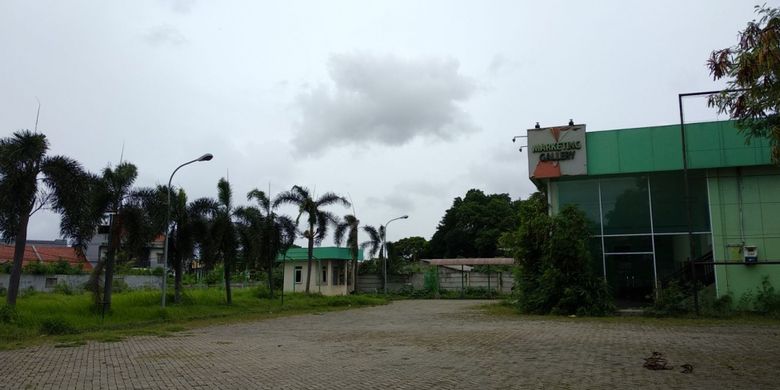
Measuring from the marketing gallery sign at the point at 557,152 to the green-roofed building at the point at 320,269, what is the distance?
2107cm

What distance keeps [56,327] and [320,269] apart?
26227mm

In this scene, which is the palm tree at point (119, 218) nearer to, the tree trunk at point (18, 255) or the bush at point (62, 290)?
the tree trunk at point (18, 255)

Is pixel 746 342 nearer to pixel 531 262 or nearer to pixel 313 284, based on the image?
pixel 531 262

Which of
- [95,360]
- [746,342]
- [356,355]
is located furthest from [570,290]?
[95,360]

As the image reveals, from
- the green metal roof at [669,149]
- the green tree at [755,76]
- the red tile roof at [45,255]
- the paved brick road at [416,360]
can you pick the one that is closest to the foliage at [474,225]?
the red tile roof at [45,255]

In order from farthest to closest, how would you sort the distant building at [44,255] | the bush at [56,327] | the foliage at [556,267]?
the distant building at [44,255] < the foliage at [556,267] < the bush at [56,327]

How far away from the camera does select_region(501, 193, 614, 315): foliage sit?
21531 millimetres

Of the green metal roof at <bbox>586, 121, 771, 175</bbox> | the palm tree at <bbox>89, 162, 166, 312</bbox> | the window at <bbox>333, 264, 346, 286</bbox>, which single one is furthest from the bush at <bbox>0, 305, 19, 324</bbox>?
the window at <bbox>333, 264, 346, 286</bbox>

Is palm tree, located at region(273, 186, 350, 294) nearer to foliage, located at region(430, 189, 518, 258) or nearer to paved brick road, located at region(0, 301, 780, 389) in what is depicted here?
paved brick road, located at region(0, 301, 780, 389)

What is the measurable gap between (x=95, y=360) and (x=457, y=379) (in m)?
7.05

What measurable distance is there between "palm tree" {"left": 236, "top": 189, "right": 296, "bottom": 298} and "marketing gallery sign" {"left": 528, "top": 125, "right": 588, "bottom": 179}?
13877mm

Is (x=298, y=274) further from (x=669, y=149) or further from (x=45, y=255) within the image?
(x=45, y=255)

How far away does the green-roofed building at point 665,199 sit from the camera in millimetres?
21062

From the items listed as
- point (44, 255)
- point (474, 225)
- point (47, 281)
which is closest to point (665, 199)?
point (47, 281)
